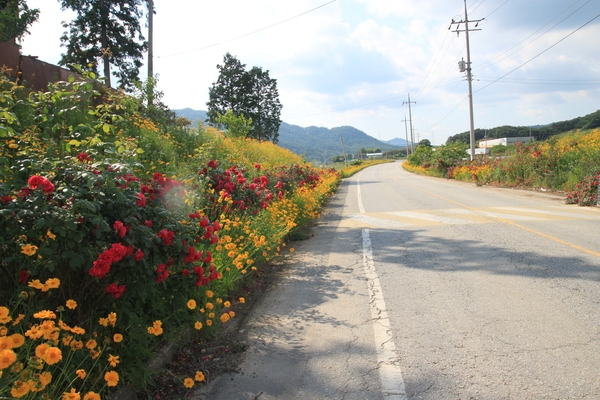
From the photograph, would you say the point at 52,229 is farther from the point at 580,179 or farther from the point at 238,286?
the point at 580,179

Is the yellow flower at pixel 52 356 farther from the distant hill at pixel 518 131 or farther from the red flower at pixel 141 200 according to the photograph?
the distant hill at pixel 518 131

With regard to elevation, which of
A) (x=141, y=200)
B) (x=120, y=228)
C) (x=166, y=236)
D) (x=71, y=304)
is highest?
(x=141, y=200)

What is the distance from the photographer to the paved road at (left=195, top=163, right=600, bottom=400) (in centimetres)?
318

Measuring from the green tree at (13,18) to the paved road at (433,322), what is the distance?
1331cm

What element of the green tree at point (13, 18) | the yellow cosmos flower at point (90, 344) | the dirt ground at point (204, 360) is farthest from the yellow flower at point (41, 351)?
the green tree at point (13, 18)

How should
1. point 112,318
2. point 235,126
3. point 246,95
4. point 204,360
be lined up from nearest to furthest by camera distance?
point 112,318
point 204,360
point 235,126
point 246,95

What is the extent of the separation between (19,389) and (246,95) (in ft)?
178

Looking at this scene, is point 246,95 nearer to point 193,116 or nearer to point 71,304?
point 193,116

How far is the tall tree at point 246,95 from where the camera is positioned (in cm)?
5359

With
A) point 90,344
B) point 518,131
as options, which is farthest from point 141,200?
point 518,131

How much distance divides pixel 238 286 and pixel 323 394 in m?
2.52

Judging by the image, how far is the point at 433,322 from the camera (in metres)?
4.27

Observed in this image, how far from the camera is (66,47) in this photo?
2745 centimetres

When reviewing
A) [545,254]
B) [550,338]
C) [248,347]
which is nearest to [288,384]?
[248,347]
